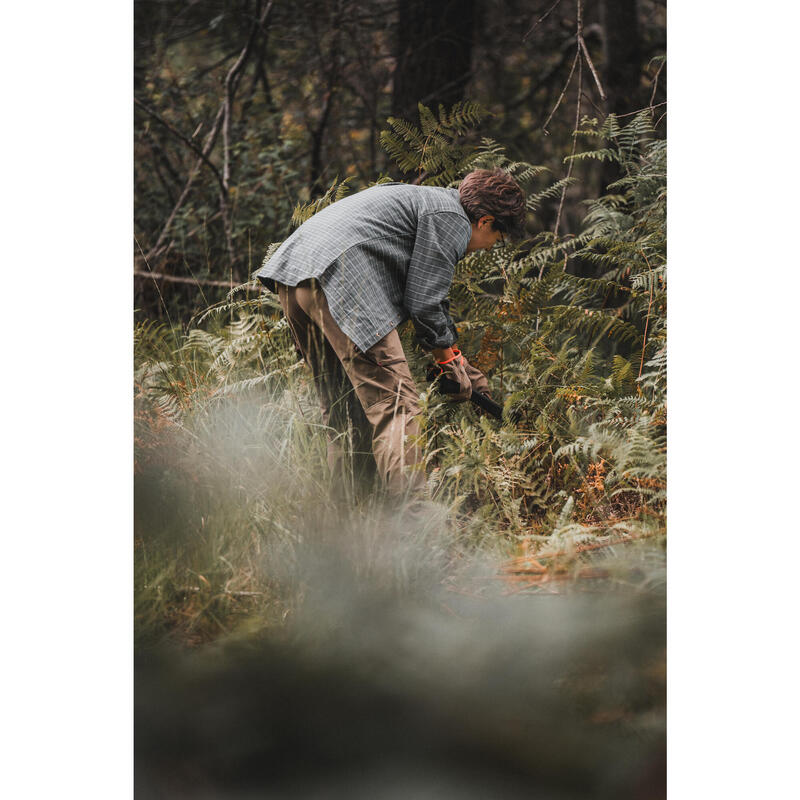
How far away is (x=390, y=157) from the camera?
99.1 inches

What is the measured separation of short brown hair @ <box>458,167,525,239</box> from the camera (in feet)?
7.50

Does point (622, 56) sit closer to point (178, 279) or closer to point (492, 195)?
point (492, 195)

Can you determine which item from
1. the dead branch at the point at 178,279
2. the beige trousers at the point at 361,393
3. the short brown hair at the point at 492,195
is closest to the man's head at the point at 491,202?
the short brown hair at the point at 492,195

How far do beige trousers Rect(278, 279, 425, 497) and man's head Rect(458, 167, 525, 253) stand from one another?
41 centimetres

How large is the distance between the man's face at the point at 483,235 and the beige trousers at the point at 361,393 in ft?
1.21

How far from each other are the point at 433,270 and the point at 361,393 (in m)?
0.40

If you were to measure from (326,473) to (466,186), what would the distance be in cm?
92

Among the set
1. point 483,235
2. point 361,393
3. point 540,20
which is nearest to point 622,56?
point 540,20

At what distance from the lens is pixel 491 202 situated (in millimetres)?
2291

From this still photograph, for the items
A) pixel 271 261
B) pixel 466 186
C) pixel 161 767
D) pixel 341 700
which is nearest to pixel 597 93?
pixel 466 186

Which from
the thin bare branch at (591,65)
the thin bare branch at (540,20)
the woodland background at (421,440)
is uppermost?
the thin bare branch at (540,20)

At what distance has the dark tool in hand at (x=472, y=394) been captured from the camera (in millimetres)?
2326

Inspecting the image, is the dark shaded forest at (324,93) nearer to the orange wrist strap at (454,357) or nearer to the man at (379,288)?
the man at (379,288)
